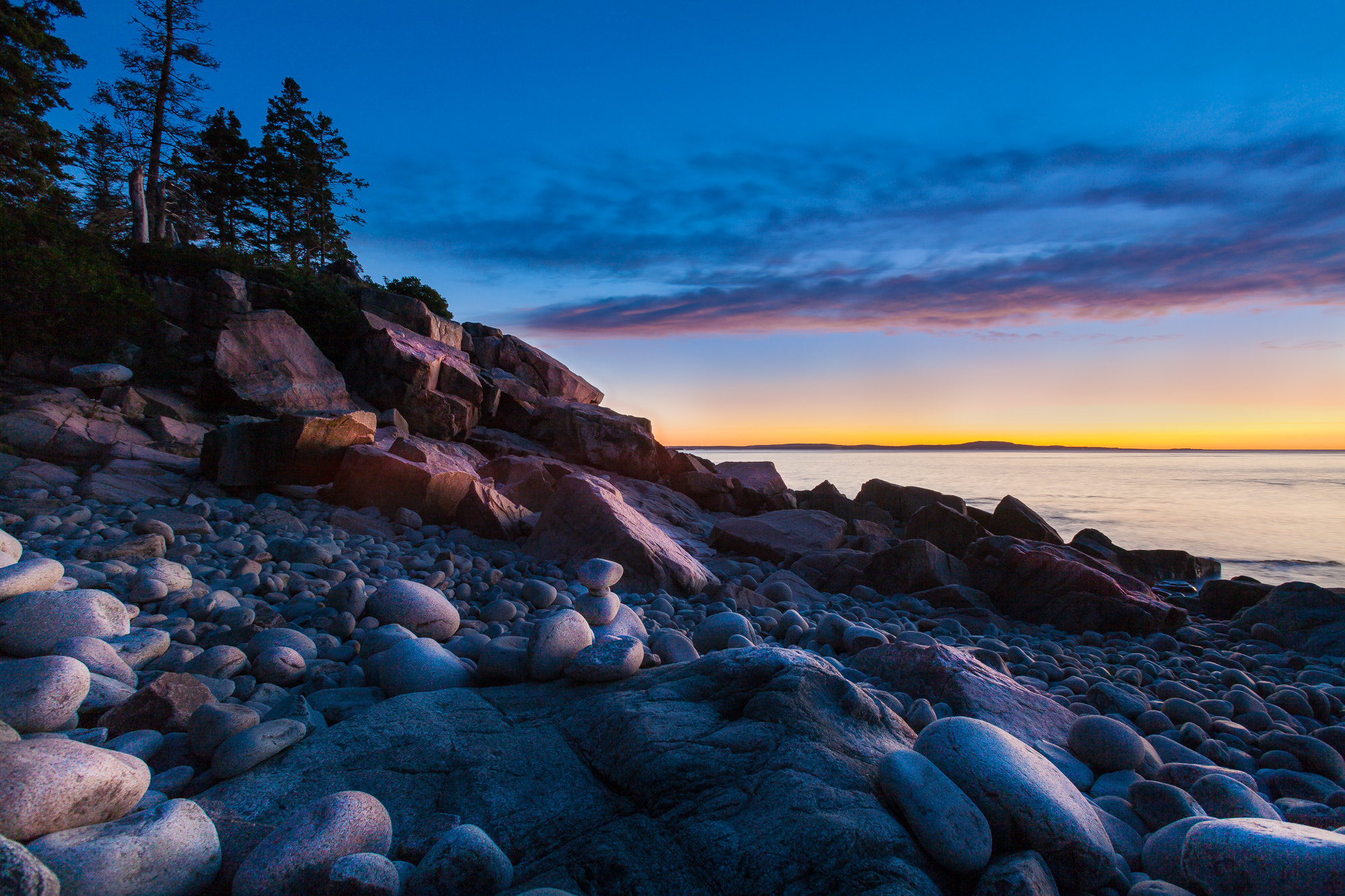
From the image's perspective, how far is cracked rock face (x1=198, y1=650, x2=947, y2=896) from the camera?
196 cm

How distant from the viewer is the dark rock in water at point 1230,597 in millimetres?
9445

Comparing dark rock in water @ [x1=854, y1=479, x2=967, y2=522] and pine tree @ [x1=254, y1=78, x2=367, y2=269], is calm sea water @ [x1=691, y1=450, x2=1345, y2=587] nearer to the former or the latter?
dark rock in water @ [x1=854, y1=479, x2=967, y2=522]

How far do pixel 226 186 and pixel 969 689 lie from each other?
38.7 meters

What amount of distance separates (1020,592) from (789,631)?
4.60 meters

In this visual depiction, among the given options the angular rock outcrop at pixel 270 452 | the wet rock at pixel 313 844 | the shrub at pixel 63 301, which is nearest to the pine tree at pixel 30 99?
the shrub at pixel 63 301

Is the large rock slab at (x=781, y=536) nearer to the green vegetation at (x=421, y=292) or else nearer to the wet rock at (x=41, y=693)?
the wet rock at (x=41, y=693)

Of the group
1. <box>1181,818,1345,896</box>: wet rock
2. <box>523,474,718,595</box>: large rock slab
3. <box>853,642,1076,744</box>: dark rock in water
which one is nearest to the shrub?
<box>523,474,718,595</box>: large rock slab

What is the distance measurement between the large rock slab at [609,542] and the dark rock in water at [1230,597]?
7.91 metres

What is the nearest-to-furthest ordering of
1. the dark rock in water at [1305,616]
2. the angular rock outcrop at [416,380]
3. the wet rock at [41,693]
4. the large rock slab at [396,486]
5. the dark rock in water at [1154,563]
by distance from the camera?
1. the wet rock at [41,693]
2. the dark rock in water at [1305,616]
3. the large rock slab at [396,486]
4. the dark rock in water at [1154,563]
5. the angular rock outcrop at [416,380]

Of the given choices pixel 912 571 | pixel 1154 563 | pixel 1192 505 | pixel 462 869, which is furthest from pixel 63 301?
pixel 1192 505

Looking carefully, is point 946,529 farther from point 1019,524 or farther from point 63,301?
point 63,301

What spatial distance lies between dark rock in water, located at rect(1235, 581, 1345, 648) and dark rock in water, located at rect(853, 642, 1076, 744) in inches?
229

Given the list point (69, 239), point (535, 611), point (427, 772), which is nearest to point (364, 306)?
point (69, 239)

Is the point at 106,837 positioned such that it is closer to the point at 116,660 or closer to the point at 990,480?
the point at 116,660
